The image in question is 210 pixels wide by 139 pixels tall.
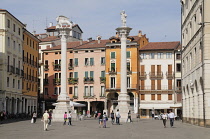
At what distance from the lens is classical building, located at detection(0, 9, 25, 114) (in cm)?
6788

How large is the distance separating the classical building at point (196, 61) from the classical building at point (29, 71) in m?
35.6

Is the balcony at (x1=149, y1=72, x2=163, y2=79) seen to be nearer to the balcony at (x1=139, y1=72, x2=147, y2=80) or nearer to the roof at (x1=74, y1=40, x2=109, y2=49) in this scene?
the balcony at (x1=139, y1=72, x2=147, y2=80)

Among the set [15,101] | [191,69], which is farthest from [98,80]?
[191,69]

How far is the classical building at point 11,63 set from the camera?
67.9 metres

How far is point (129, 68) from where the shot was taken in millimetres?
92000

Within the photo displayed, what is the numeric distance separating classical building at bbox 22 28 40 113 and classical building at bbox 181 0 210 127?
35587mm

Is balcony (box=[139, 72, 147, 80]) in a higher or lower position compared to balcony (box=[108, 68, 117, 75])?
lower

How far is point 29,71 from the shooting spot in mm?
83812

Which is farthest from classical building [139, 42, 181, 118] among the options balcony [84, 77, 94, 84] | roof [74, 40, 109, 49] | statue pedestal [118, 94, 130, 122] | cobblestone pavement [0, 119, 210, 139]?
cobblestone pavement [0, 119, 210, 139]

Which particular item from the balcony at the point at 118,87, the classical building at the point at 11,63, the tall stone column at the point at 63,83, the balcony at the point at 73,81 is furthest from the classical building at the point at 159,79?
the tall stone column at the point at 63,83

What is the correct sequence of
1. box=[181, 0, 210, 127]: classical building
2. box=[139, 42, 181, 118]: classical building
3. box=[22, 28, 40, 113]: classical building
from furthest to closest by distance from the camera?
box=[139, 42, 181, 118]: classical building < box=[22, 28, 40, 113]: classical building < box=[181, 0, 210, 127]: classical building

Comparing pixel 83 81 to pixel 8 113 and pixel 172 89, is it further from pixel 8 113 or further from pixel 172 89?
pixel 8 113

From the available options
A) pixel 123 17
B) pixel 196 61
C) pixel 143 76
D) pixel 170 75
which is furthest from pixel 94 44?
pixel 196 61

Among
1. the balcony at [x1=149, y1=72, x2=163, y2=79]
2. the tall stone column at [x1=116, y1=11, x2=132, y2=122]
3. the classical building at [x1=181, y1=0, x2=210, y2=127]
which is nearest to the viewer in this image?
the classical building at [x1=181, y1=0, x2=210, y2=127]
